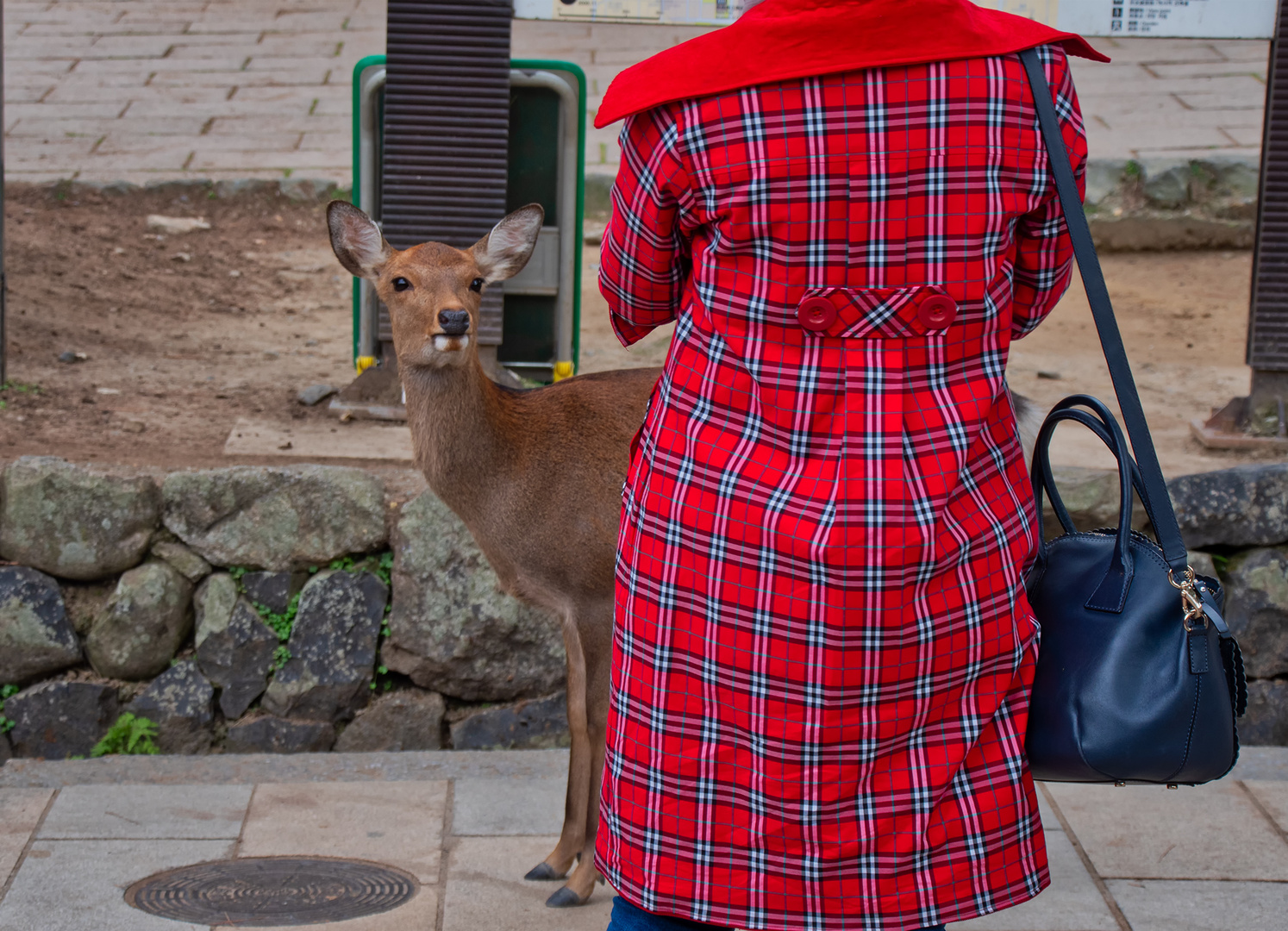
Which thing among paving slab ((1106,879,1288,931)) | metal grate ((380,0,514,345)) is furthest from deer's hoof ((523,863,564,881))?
metal grate ((380,0,514,345))

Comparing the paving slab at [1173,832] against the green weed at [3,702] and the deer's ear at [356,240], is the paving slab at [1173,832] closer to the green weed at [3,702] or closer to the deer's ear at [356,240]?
the deer's ear at [356,240]

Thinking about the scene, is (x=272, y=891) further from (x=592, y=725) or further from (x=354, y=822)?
(x=592, y=725)

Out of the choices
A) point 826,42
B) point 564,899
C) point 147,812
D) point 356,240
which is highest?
point 826,42

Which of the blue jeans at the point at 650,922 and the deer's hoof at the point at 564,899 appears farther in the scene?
the deer's hoof at the point at 564,899

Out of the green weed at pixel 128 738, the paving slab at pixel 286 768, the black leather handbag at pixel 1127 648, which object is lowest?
the green weed at pixel 128 738

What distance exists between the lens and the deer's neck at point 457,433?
3.66 m

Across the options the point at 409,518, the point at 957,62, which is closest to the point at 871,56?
the point at 957,62

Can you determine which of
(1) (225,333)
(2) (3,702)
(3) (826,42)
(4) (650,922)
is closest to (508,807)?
(2) (3,702)

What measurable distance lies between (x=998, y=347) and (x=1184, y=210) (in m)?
8.60

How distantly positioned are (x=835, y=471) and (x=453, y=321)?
1703mm

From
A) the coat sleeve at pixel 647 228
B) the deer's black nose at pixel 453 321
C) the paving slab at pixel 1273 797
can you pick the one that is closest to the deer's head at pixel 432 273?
the deer's black nose at pixel 453 321

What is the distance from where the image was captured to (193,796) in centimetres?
416

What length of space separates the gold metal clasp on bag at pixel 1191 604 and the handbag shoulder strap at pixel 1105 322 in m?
0.03

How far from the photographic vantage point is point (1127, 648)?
2.05 m
